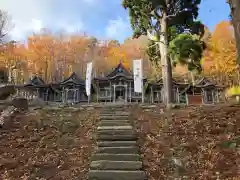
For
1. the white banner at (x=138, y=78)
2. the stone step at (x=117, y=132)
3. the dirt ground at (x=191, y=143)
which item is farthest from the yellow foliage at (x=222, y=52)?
the stone step at (x=117, y=132)

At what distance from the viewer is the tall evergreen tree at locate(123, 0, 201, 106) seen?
15.9 m

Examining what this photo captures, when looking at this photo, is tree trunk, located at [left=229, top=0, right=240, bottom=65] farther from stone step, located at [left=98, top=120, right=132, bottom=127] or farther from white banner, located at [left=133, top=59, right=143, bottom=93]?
white banner, located at [left=133, top=59, right=143, bottom=93]

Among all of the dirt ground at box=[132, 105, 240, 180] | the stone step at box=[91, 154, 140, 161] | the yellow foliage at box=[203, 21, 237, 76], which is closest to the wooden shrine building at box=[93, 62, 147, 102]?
the yellow foliage at box=[203, 21, 237, 76]

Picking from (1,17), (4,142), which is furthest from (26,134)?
(1,17)

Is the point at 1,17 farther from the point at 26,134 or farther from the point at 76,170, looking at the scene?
the point at 76,170

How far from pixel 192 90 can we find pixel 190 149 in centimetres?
3009

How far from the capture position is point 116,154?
21.8 ft

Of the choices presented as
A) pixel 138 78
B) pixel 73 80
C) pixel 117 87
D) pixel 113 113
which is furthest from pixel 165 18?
pixel 73 80

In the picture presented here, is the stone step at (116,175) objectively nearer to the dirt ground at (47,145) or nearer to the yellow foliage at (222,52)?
the dirt ground at (47,145)

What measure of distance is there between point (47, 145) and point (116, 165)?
2.21 m

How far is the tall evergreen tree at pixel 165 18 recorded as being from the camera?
15.9 m

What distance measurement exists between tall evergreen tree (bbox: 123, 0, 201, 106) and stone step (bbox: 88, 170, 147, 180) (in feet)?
33.2

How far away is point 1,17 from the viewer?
3709cm

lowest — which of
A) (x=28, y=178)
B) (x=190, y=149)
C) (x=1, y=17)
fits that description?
(x=28, y=178)
